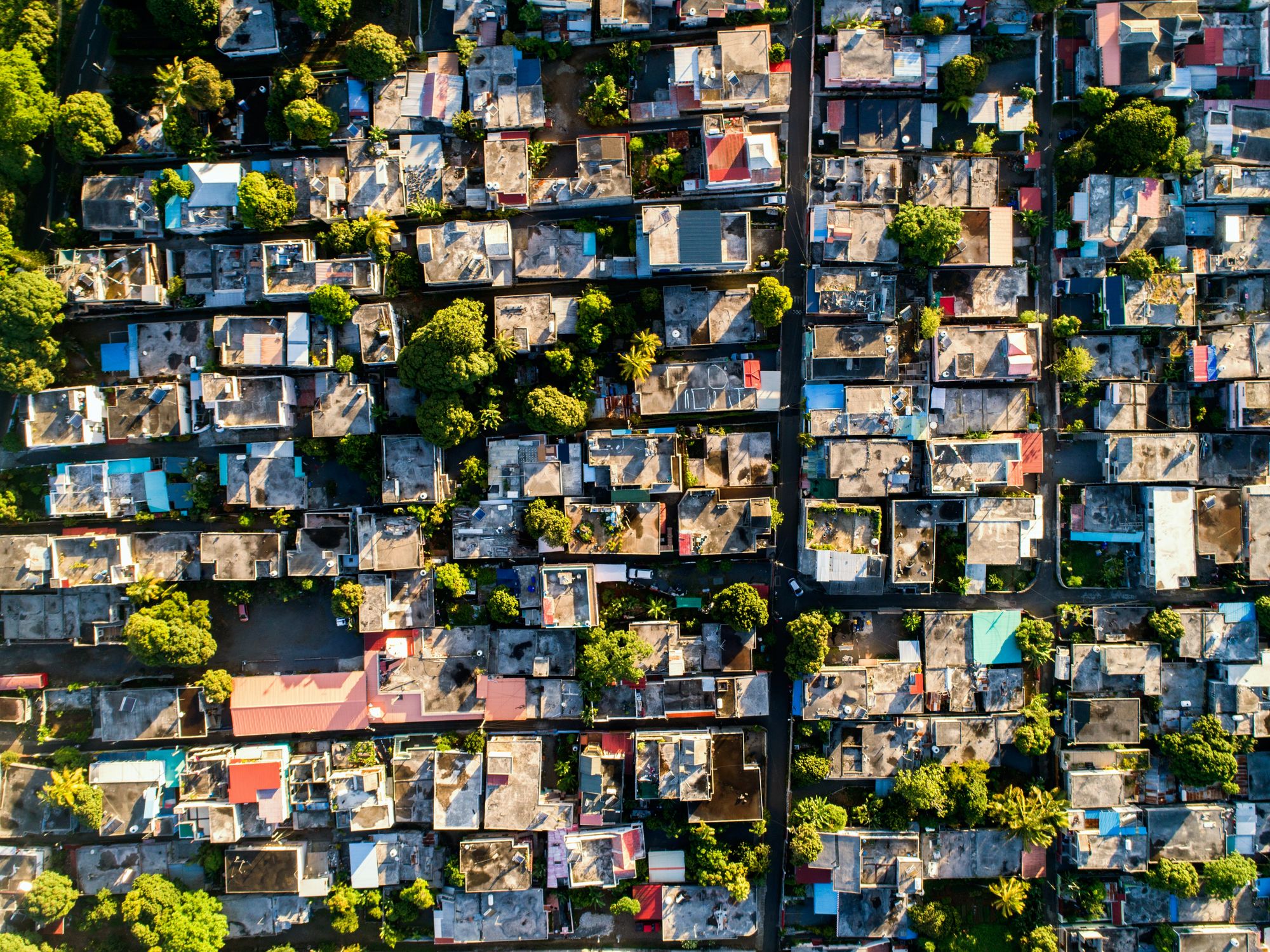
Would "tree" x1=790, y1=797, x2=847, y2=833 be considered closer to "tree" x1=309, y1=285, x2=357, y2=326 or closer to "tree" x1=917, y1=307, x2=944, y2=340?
"tree" x1=917, y1=307, x2=944, y2=340

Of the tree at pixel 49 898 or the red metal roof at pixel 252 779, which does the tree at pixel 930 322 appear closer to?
the red metal roof at pixel 252 779

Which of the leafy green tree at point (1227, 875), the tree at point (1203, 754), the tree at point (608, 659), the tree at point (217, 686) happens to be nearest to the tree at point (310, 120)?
the tree at point (217, 686)

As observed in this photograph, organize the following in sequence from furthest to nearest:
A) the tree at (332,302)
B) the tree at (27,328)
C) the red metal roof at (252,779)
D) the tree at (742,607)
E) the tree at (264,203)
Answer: the red metal roof at (252,779) < the tree at (742,607) < the tree at (332,302) < the tree at (264,203) < the tree at (27,328)

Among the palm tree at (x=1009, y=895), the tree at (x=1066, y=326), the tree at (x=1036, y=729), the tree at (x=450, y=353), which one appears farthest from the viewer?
the tree at (x=1066, y=326)

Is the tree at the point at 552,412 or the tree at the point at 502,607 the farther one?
the tree at the point at 502,607

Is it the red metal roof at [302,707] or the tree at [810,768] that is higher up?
the red metal roof at [302,707]

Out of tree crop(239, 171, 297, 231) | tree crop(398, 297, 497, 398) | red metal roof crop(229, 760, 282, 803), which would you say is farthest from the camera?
red metal roof crop(229, 760, 282, 803)

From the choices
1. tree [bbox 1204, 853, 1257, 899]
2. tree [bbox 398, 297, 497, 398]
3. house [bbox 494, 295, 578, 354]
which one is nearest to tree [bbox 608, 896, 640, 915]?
tree [bbox 398, 297, 497, 398]
